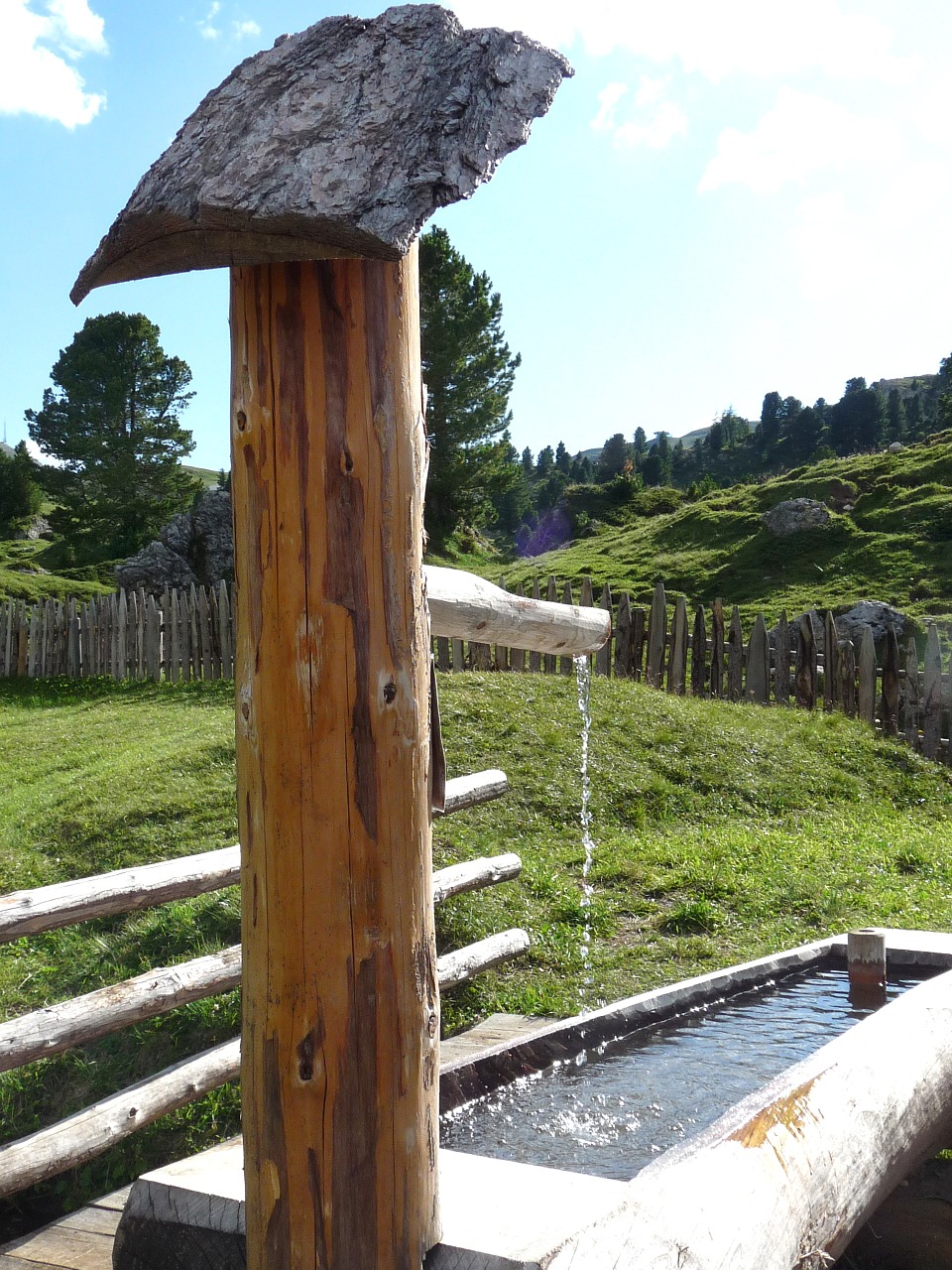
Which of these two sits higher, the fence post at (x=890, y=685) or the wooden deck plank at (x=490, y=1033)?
the fence post at (x=890, y=685)

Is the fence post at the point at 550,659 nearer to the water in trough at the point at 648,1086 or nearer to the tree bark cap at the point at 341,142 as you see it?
the water in trough at the point at 648,1086

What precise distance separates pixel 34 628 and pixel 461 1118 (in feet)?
59.0

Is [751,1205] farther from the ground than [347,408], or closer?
closer

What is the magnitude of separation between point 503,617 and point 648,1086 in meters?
2.05

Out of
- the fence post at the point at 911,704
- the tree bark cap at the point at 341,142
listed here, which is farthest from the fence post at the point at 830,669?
the tree bark cap at the point at 341,142

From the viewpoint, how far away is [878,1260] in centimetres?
332

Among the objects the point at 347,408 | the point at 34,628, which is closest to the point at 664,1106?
the point at 347,408

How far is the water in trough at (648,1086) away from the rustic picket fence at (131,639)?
12.5m

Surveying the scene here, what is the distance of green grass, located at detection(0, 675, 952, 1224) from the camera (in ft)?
17.2

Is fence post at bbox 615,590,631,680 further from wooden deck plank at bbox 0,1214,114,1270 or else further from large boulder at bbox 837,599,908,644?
wooden deck plank at bbox 0,1214,114,1270

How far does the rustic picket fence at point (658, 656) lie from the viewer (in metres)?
12.2

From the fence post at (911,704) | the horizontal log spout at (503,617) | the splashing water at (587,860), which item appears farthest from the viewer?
the fence post at (911,704)

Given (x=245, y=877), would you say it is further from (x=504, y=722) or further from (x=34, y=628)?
(x=34, y=628)

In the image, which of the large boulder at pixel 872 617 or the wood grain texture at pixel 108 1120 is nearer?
the wood grain texture at pixel 108 1120
